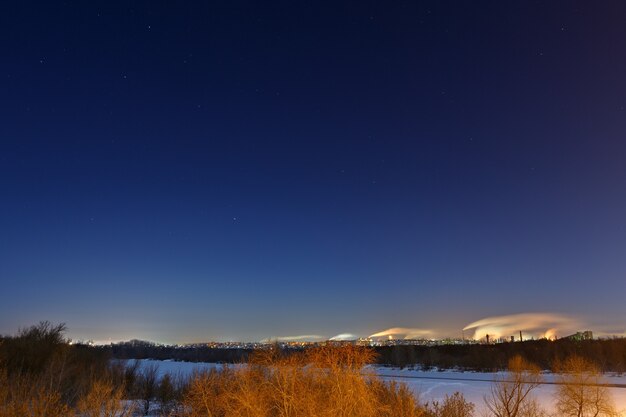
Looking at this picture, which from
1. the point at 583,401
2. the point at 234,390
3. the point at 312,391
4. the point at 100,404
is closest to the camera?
the point at 100,404

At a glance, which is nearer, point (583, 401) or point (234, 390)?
point (234, 390)

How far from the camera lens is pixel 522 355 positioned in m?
72.9

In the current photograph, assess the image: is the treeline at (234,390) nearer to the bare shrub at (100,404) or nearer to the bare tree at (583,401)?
the bare shrub at (100,404)

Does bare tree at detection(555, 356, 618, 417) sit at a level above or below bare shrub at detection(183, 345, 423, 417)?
below

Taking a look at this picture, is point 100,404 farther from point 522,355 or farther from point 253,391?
point 522,355

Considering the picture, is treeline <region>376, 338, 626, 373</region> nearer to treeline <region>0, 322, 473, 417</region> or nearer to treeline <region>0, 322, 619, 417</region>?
treeline <region>0, 322, 619, 417</region>

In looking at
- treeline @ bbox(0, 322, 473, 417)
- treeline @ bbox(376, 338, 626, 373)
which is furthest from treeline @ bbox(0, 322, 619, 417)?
treeline @ bbox(376, 338, 626, 373)

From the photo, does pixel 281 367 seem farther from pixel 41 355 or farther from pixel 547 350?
pixel 547 350

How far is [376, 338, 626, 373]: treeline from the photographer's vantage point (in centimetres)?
6366

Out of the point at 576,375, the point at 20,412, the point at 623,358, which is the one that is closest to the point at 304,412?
the point at 20,412

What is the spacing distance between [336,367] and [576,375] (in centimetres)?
1858

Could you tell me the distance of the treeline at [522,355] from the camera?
63.7 m

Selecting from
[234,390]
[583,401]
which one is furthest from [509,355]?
[234,390]

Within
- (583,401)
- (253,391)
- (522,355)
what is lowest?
(583,401)
